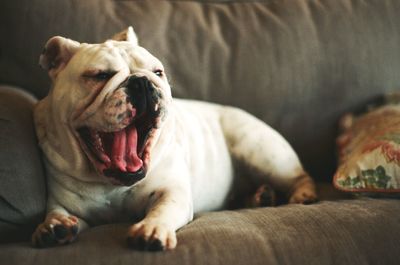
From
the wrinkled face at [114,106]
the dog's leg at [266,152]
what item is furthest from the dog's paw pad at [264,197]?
the wrinkled face at [114,106]

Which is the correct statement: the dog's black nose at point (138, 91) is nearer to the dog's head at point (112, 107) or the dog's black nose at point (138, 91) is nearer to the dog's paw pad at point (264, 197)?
the dog's head at point (112, 107)

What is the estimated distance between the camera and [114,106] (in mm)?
1098

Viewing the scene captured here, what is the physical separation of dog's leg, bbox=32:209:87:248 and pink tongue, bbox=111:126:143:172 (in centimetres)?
15

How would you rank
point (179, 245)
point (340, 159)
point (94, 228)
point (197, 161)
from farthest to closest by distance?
point (340, 159), point (197, 161), point (94, 228), point (179, 245)

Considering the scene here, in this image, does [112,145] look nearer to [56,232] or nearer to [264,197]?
[56,232]

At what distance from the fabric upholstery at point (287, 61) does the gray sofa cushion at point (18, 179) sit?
0.55 meters

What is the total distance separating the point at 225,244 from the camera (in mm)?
1027

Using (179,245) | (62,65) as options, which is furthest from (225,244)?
(62,65)

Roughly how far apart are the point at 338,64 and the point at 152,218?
3.04ft

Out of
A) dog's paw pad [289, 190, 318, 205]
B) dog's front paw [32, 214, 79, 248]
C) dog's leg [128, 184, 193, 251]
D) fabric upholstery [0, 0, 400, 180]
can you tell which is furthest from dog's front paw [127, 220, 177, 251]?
fabric upholstery [0, 0, 400, 180]

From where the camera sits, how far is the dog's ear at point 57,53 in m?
1.26

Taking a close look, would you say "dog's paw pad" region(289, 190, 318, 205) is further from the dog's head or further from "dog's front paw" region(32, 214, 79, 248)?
"dog's front paw" region(32, 214, 79, 248)

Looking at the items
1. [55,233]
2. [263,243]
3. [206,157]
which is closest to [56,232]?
[55,233]

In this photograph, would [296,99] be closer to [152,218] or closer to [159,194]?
[159,194]
